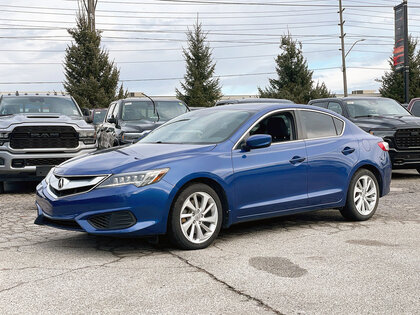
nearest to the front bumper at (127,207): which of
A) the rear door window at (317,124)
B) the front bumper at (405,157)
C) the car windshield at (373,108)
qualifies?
the rear door window at (317,124)

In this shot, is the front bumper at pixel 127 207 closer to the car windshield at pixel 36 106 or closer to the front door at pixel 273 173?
the front door at pixel 273 173

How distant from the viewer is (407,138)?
12.3 metres

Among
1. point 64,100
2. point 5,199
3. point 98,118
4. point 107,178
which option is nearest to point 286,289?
point 107,178

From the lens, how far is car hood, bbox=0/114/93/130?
10336 millimetres

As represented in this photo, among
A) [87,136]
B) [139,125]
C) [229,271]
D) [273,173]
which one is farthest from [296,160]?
[139,125]

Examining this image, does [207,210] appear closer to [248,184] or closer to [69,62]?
[248,184]

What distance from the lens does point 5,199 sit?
10008 millimetres

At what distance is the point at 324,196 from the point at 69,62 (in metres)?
31.7

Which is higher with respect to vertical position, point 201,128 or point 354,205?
→ point 201,128

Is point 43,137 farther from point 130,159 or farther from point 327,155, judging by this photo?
point 327,155

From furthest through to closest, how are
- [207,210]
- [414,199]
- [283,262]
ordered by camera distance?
[414,199] → [207,210] → [283,262]

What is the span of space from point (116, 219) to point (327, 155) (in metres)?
2.76

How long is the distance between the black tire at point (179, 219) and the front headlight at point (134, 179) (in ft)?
1.02

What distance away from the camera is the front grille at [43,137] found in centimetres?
1023
